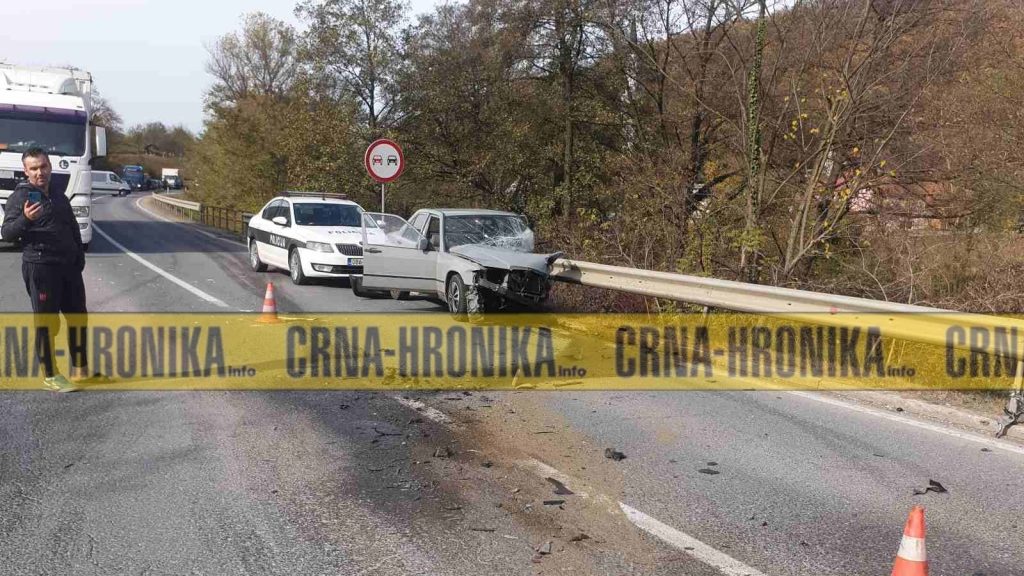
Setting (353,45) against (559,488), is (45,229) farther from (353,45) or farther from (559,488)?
(353,45)

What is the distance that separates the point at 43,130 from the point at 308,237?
7702mm

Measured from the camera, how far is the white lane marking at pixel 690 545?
3.88 meters

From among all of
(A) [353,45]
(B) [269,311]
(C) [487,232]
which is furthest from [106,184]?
(B) [269,311]

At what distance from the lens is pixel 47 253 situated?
6859 millimetres

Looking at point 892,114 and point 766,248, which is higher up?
point 892,114

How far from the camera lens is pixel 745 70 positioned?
43.1 feet

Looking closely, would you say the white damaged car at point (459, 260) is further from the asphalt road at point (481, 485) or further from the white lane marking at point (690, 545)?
the white lane marking at point (690, 545)

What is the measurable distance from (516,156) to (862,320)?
49.4ft

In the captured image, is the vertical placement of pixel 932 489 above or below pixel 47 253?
below

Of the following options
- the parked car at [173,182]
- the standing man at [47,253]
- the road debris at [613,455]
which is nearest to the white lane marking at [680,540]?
the road debris at [613,455]

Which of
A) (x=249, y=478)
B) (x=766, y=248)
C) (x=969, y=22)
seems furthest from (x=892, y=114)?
(x=249, y=478)

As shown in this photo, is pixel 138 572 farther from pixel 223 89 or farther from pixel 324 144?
pixel 223 89

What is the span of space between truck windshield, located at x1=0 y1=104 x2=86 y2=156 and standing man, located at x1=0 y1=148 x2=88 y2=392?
12793 mm

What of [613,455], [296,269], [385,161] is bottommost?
[613,455]
